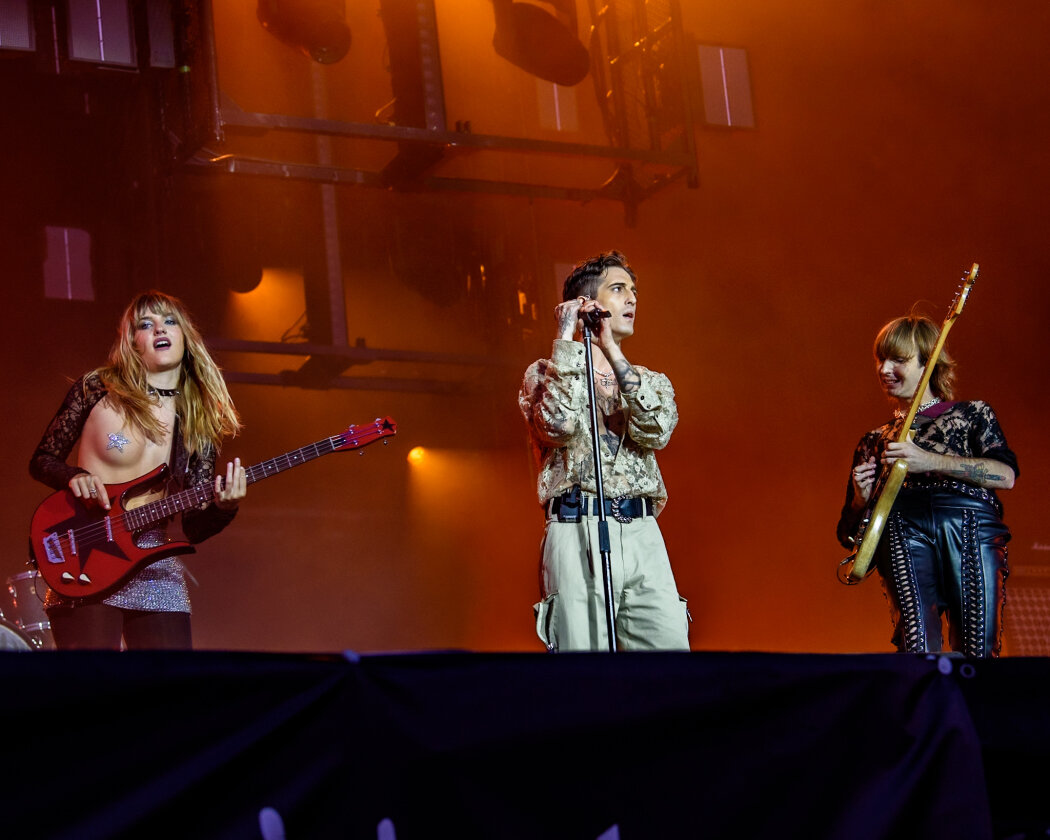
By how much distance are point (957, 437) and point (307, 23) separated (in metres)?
→ 4.22

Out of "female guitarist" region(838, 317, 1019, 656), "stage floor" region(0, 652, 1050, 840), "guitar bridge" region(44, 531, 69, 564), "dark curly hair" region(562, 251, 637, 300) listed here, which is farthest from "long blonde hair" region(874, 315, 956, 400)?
"guitar bridge" region(44, 531, 69, 564)

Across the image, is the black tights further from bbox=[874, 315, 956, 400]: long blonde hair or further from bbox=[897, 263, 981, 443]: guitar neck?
bbox=[874, 315, 956, 400]: long blonde hair

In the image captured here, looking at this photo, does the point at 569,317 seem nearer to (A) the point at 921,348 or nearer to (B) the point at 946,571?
(A) the point at 921,348

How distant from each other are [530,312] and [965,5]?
3755mm

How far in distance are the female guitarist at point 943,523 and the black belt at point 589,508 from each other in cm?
103

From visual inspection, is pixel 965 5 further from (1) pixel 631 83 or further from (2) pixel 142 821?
(2) pixel 142 821

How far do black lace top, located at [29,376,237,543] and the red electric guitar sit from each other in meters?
0.05

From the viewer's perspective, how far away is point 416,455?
7727mm

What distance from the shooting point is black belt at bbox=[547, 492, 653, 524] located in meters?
3.32

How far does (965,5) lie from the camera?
781 cm

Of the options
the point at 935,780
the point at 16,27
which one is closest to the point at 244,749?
the point at 935,780

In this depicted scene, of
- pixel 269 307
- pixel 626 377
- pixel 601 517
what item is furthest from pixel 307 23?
pixel 601 517

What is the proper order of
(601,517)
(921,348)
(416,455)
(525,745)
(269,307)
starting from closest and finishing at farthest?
(525,745), (601,517), (921,348), (269,307), (416,455)

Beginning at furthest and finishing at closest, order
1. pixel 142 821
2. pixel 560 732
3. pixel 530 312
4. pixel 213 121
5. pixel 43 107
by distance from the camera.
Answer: pixel 530 312
pixel 43 107
pixel 213 121
pixel 560 732
pixel 142 821
